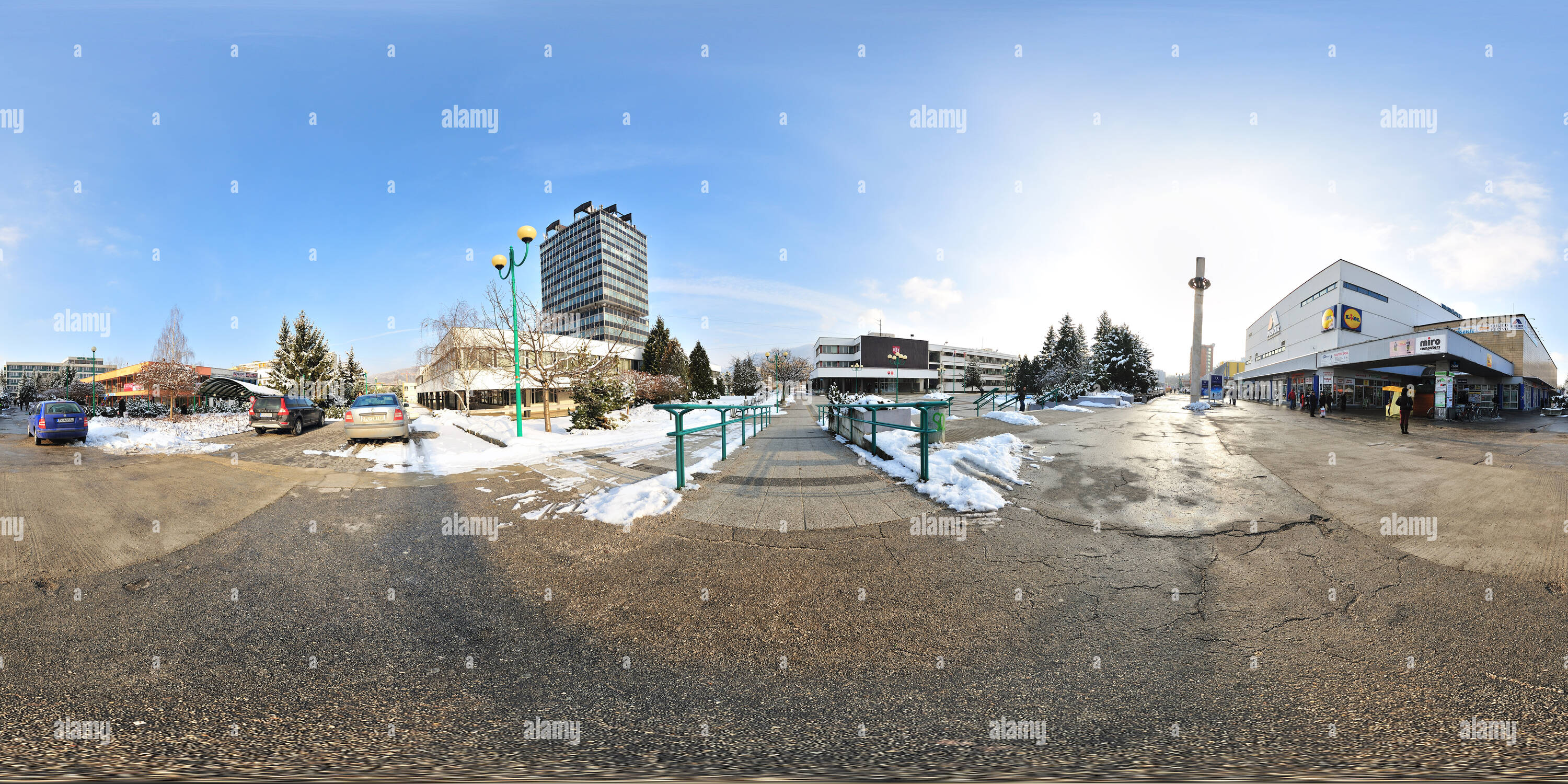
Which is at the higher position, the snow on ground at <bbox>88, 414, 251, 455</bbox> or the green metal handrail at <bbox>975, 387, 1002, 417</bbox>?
the green metal handrail at <bbox>975, 387, 1002, 417</bbox>

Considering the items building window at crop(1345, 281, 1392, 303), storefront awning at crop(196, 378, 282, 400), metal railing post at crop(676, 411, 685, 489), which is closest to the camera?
Result: metal railing post at crop(676, 411, 685, 489)

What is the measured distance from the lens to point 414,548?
4.93 m

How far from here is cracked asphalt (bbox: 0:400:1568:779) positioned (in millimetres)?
2418

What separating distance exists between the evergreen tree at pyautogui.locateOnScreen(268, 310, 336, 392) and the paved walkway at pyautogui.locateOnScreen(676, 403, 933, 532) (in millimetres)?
46666

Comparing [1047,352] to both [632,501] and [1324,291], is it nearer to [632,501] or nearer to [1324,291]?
[1324,291]

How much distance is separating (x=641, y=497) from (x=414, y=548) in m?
2.25

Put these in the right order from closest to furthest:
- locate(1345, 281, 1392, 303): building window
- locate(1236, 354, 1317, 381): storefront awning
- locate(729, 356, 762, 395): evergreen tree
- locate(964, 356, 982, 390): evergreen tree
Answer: locate(1236, 354, 1317, 381): storefront awning < locate(1345, 281, 1392, 303): building window < locate(729, 356, 762, 395): evergreen tree < locate(964, 356, 982, 390): evergreen tree

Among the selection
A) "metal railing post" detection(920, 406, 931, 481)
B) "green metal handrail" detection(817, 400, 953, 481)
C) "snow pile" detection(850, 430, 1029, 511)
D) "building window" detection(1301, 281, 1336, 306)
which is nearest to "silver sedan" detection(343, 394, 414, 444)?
"green metal handrail" detection(817, 400, 953, 481)

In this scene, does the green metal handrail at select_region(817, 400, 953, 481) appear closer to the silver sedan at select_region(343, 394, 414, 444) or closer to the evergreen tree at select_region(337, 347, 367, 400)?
the silver sedan at select_region(343, 394, 414, 444)

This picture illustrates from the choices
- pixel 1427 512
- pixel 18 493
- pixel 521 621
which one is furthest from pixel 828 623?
pixel 18 493

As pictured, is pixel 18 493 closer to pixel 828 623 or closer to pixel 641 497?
pixel 641 497

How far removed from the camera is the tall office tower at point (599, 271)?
3287 inches

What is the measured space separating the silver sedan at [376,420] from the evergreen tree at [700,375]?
29558 mm

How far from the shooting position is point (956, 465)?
27.7 ft
